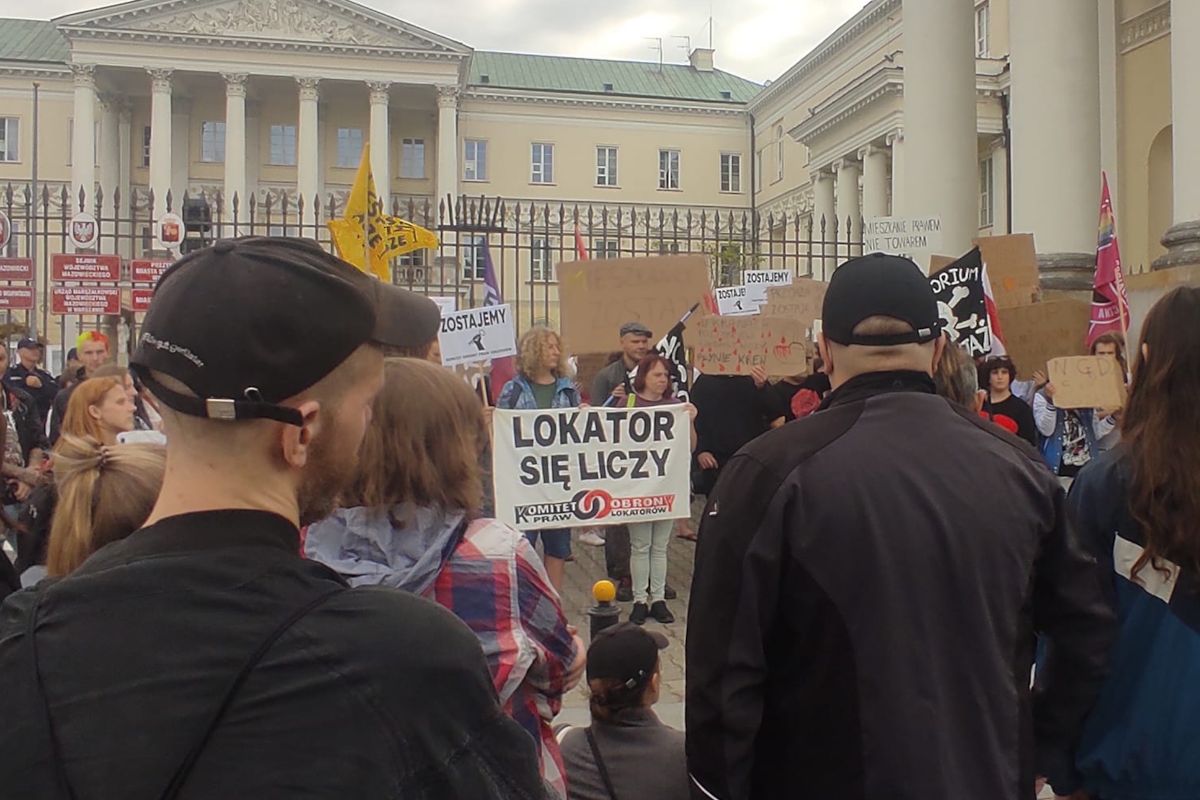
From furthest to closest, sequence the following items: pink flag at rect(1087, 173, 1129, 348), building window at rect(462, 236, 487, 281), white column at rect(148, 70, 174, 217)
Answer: white column at rect(148, 70, 174, 217) < building window at rect(462, 236, 487, 281) < pink flag at rect(1087, 173, 1129, 348)

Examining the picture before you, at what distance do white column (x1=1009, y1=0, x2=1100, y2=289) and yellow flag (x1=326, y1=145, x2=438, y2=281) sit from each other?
7.32 metres

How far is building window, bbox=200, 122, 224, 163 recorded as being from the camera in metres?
58.0

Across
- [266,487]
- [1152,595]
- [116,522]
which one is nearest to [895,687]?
[1152,595]

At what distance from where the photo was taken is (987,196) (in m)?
35.7

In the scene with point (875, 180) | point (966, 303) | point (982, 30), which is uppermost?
point (982, 30)

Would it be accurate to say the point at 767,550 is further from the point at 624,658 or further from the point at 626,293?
the point at 626,293

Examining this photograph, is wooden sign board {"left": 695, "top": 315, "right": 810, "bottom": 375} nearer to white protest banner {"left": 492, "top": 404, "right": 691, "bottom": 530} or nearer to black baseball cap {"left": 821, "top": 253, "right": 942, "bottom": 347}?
white protest banner {"left": 492, "top": 404, "right": 691, "bottom": 530}

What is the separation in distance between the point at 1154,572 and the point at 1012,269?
757 centimetres

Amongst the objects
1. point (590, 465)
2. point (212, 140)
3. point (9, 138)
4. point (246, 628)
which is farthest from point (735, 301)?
point (9, 138)

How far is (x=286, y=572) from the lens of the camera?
45.5 inches

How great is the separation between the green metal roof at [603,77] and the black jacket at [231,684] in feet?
233

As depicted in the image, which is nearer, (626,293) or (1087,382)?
(1087,382)

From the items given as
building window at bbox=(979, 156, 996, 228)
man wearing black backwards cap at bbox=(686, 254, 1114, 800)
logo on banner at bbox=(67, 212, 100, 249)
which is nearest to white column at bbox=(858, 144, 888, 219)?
building window at bbox=(979, 156, 996, 228)

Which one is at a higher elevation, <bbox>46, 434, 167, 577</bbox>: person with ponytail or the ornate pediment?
the ornate pediment
